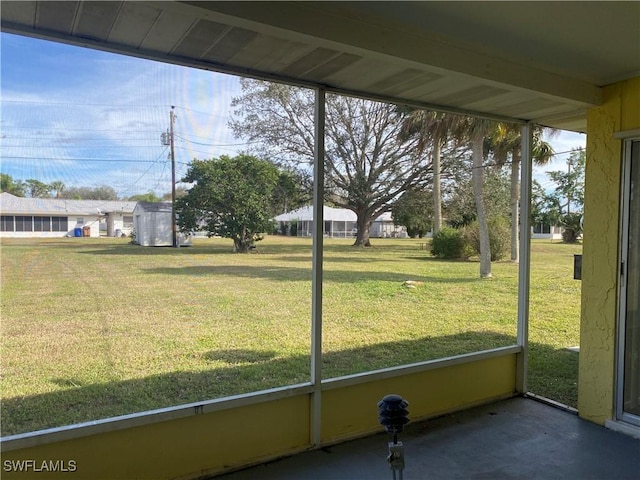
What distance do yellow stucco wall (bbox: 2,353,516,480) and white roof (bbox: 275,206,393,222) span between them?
4.31 feet

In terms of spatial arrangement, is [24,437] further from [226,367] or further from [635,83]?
[635,83]

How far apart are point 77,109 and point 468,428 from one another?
3.32 meters

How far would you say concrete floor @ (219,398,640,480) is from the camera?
2.22m

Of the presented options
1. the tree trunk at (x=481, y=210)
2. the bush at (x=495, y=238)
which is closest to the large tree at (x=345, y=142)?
the tree trunk at (x=481, y=210)

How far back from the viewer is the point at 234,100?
3439 mm

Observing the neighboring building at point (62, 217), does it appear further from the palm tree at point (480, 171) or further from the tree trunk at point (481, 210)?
the tree trunk at point (481, 210)

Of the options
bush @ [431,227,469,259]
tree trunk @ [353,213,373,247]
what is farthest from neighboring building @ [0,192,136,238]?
bush @ [431,227,469,259]

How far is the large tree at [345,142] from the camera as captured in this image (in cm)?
374

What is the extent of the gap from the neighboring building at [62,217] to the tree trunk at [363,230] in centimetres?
239

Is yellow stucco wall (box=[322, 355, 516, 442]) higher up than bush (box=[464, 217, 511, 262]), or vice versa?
bush (box=[464, 217, 511, 262])

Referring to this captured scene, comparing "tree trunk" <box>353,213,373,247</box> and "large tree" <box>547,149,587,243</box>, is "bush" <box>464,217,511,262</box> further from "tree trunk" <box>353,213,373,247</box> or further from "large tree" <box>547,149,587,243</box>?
"tree trunk" <box>353,213,373,247</box>

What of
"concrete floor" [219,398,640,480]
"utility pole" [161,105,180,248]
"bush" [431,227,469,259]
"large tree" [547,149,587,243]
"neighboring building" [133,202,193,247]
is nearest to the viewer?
"concrete floor" [219,398,640,480]

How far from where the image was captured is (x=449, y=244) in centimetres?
552

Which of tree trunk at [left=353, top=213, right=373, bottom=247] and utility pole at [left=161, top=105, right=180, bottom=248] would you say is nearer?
utility pole at [left=161, top=105, right=180, bottom=248]
